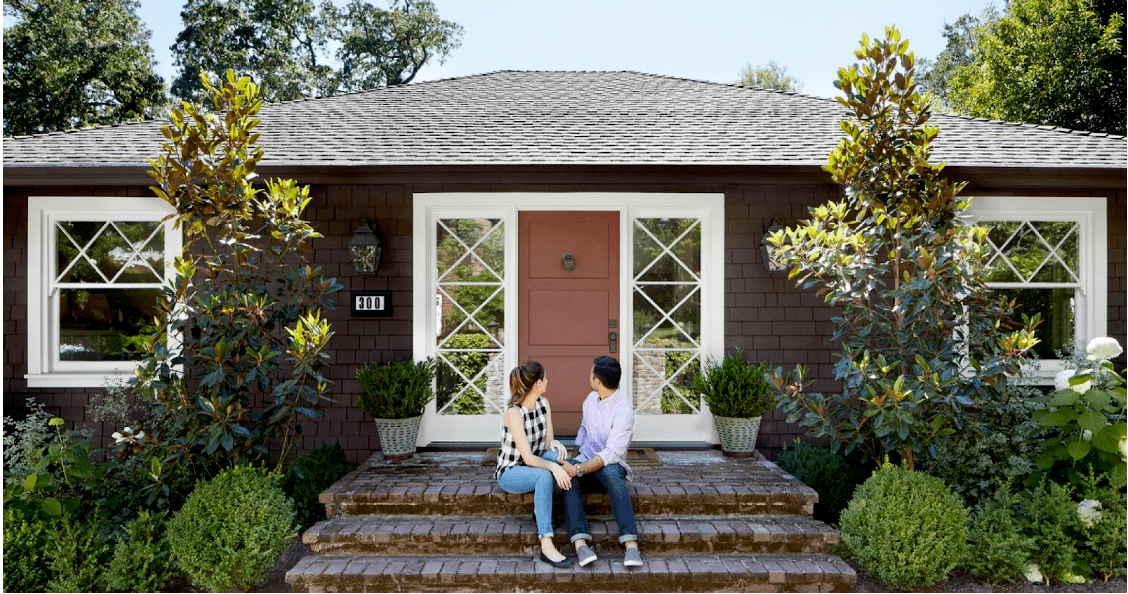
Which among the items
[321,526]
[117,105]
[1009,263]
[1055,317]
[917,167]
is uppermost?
[117,105]

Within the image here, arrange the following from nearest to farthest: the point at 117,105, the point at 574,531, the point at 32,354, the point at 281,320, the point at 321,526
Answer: the point at 574,531, the point at 321,526, the point at 281,320, the point at 32,354, the point at 117,105

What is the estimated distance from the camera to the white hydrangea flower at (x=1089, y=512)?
12.5 feet

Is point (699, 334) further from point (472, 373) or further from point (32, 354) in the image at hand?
point (32, 354)

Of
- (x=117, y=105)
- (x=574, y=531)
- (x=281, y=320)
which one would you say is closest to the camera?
(x=574, y=531)

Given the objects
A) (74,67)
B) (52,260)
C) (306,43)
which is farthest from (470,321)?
(306,43)

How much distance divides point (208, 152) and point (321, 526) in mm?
2303

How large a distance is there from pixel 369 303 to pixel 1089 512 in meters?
4.77

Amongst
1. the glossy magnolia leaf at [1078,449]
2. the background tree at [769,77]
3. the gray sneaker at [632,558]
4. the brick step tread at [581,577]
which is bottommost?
the brick step tread at [581,577]

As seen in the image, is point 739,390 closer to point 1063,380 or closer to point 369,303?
point 1063,380

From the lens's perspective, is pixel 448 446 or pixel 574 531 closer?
pixel 574 531

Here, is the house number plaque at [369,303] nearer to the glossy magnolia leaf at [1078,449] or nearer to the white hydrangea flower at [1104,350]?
the glossy magnolia leaf at [1078,449]

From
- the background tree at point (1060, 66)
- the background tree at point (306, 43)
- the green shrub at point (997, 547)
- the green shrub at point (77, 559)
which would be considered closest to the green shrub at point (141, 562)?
the green shrub at point (77, 559)

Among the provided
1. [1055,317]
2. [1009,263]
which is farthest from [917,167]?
[1055,317]

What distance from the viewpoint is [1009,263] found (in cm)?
540
